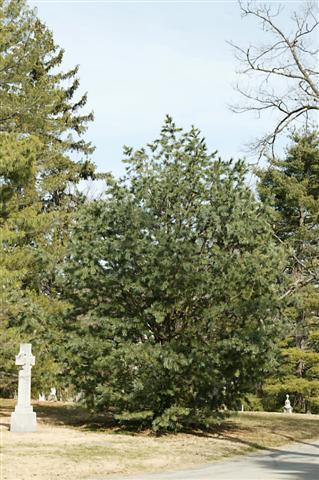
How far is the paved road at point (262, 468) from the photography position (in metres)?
9.94

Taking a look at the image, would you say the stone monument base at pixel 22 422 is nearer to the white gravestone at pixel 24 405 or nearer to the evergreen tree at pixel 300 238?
the white gravestone at pixel 24 405

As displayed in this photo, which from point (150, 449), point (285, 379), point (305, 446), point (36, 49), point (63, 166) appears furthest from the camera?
point (285, 379)

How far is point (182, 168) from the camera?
15.6 metres

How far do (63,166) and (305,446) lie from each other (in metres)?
17.8

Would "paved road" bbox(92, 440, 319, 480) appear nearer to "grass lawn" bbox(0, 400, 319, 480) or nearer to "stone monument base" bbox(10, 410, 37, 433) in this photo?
"grass lawn" bbox(0, 400, 319, 480)

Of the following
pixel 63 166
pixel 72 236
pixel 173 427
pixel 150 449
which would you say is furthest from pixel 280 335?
pixel 63 166

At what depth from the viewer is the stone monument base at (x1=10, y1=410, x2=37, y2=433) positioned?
14648mm

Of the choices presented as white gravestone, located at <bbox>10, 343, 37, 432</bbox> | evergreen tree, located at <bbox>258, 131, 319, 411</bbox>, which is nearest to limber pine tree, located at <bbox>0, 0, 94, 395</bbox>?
white gravestone, located at <bbox>10, 343, 37, 432</bbox>

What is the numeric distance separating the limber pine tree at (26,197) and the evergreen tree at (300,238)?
9720 millimetres

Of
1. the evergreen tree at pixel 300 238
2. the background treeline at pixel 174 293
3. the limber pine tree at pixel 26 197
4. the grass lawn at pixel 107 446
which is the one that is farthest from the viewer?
the evergreen tree at pixel 300 238

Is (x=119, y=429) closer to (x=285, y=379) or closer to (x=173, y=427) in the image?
(x=173, y=427)

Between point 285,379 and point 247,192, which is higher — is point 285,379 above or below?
below

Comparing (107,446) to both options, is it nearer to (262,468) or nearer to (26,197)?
(262,468)

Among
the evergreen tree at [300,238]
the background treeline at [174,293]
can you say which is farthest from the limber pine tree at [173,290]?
the evergreen tree at [300,238]
